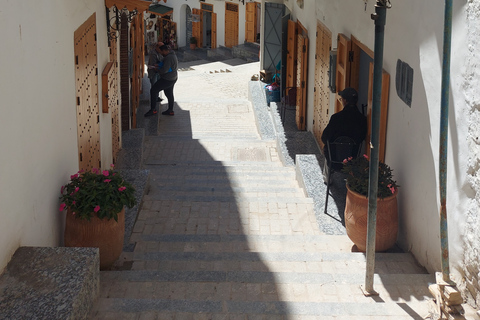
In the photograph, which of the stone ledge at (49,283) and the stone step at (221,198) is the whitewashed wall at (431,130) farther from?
the stone ledge at (49,283)

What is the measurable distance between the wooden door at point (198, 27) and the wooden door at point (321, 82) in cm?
2405

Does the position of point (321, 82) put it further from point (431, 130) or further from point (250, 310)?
point (250, 310)

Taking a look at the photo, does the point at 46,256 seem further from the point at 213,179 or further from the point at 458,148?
the point at 213,179

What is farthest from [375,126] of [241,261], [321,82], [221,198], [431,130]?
[321,82]

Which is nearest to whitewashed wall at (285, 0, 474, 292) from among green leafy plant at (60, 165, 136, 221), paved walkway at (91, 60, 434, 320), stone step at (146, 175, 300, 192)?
paved walkway at (91, 60, 434, 320)

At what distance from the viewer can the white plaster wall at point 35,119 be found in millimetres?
4055

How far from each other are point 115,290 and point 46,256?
69cm

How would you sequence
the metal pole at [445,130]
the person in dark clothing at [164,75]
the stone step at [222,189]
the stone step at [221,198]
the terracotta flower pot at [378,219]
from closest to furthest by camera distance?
the metal pole at [445,130] < the terracotta flower pot at [378,219] < the stone step at [221,198] < the stone step at [222,189] < the person in dark clothing at [164,75]

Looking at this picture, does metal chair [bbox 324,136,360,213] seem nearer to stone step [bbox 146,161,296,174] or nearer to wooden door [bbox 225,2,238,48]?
stone step [bbox 146,161,296,174]

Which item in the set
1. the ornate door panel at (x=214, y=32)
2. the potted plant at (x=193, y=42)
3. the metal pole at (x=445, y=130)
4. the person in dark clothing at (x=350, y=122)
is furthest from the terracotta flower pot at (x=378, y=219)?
the potted plant at (x=193, y=42)

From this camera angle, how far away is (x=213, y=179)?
9328 millimetres

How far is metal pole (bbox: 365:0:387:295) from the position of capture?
420 cm

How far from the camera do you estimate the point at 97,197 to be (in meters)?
5.05

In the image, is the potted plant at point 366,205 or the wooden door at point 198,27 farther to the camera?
the wooden door at point 198,27
